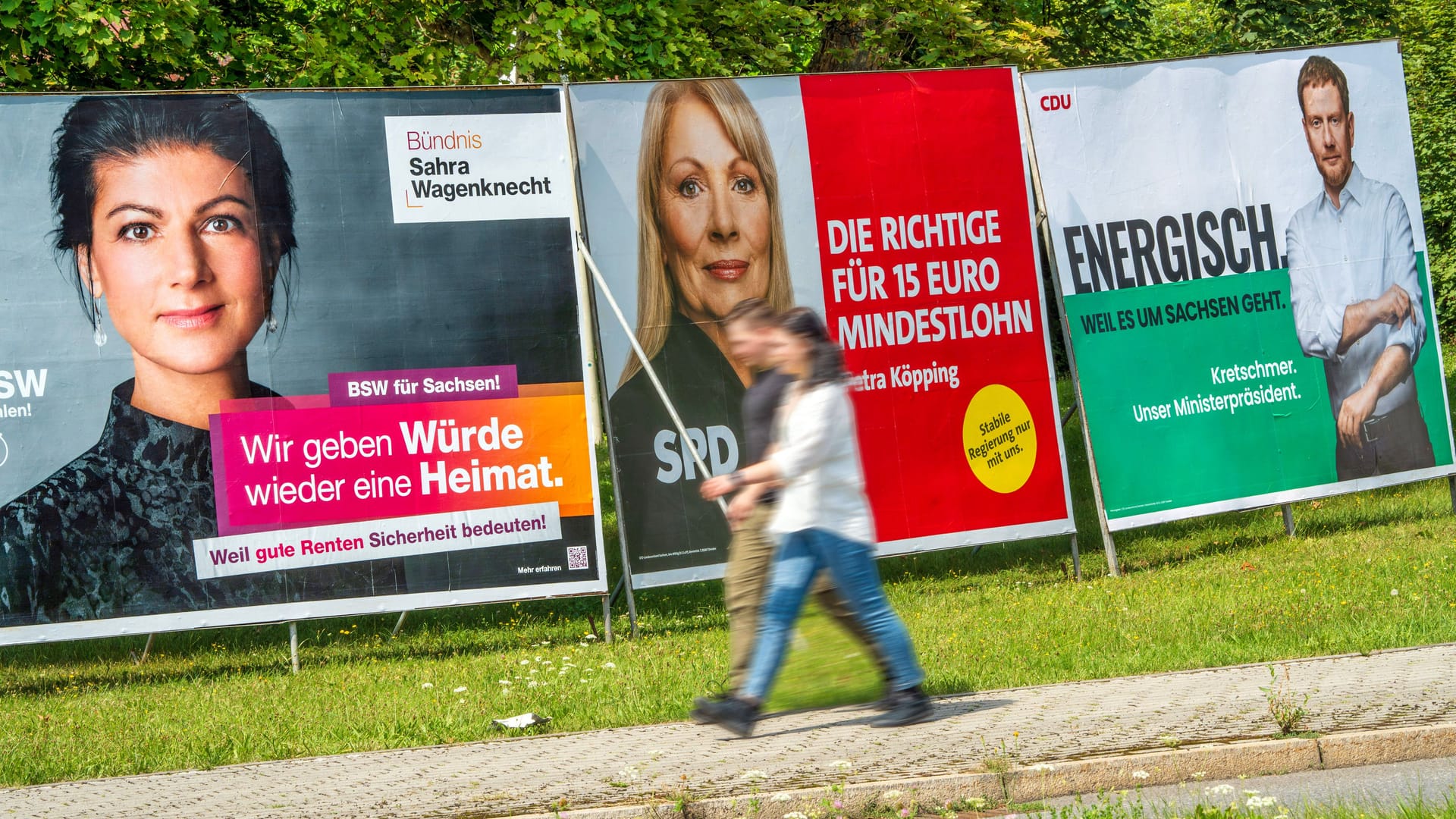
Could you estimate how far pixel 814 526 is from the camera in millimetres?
5934

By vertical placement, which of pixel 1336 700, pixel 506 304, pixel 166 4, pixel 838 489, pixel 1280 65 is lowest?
pixel 1336 700

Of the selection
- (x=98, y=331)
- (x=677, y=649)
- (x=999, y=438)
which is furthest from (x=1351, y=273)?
(x=98, y=331)

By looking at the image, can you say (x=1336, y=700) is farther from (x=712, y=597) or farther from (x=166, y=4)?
(x=166, y=4)

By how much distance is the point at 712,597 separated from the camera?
37.2ft

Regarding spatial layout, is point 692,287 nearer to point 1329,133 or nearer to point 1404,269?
point 1329,133

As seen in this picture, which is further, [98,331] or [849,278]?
[849,278]

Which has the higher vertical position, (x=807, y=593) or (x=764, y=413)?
(x=764, y=413)

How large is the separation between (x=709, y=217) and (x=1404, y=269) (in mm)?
6287

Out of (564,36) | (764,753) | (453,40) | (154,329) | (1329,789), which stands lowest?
(1329,789)

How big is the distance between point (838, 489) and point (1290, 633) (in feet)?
11.1

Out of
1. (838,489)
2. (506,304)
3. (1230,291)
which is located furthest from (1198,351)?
(838,489)

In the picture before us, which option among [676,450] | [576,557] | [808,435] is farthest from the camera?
[676,450]

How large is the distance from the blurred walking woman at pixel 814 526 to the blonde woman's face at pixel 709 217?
413 centimetres

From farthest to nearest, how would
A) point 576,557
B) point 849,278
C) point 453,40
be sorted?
point 453,40
point 849,278
point 576,557
